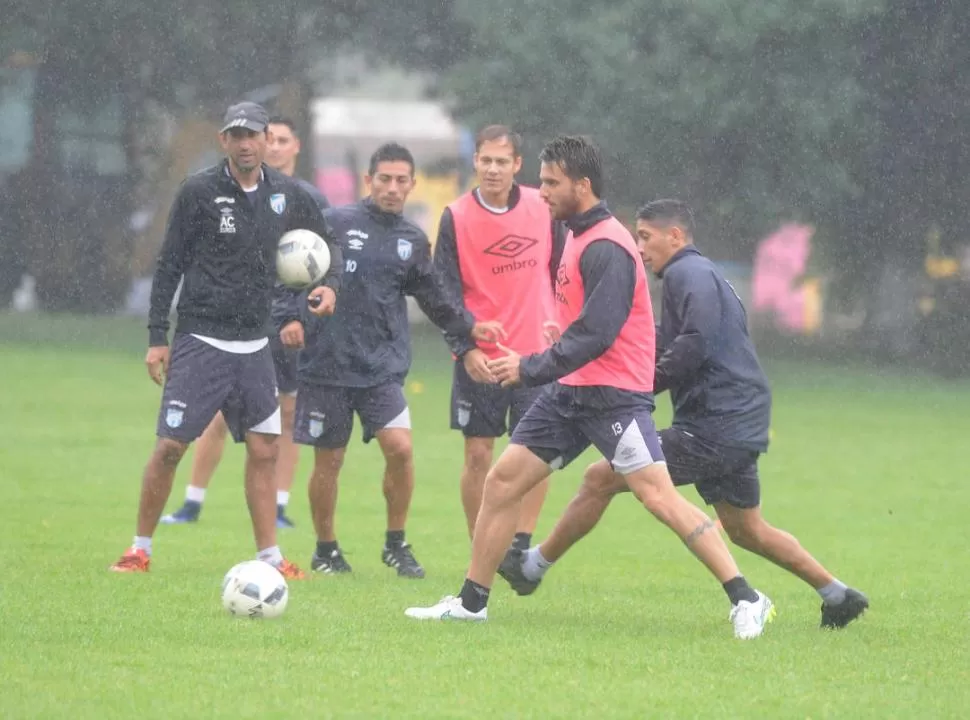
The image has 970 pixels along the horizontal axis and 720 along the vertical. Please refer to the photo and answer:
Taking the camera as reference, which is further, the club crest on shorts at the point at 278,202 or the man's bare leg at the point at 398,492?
the man's bare leg at the point at 398,492

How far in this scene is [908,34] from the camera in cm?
3059

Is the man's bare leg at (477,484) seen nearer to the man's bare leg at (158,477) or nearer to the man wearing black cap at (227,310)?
the man wearing black cap at (227,310)

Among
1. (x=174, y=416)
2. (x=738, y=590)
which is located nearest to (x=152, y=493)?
(x=174, y=416)

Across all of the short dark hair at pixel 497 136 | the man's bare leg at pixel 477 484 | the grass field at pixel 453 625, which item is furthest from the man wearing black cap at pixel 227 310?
the man's bare leg at pixel 477 484

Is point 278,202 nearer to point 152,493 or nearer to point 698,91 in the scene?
point 152,493

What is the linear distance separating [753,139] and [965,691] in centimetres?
2464

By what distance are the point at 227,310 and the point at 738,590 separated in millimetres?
3226

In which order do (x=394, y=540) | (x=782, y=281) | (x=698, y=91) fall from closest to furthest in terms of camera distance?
(x=394, y=540)
(x=698, y=91)
(x=782, y=281)

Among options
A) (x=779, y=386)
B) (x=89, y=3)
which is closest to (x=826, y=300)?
(x=779, y=386)

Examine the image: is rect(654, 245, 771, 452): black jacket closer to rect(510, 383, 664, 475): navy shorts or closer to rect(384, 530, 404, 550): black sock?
rect(510, 383, 664, 475): navy shorts

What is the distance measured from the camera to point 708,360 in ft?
27.0

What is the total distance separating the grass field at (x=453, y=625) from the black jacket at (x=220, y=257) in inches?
55.1

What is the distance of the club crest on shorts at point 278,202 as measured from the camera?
9.44m

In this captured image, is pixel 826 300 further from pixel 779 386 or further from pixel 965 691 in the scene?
pixel 965 691
